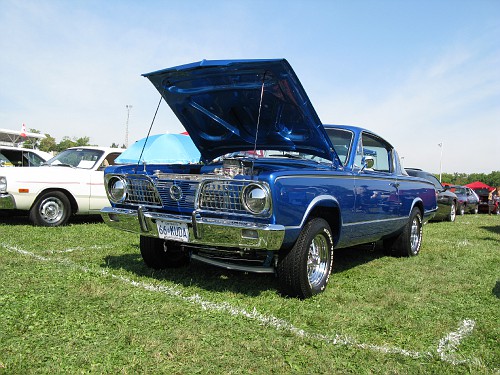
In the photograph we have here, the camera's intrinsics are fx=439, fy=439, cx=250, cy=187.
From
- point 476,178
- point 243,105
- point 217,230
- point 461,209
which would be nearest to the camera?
point 217,230

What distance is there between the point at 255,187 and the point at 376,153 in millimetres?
2716

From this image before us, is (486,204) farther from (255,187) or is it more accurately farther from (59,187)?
(255,187)

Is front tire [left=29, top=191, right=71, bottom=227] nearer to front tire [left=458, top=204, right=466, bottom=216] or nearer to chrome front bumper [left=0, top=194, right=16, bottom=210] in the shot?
chrome front bumper [left=0, top=194, right=16, bottom=210]

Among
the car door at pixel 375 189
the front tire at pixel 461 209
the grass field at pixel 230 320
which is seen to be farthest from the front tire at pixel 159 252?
A: the front tire at pixel 461 209

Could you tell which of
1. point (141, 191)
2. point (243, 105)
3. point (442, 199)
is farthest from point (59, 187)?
point (442, 199)

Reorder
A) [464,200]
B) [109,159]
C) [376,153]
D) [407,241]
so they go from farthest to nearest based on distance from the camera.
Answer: [464,200], [109,159], [407,241], [376,153]

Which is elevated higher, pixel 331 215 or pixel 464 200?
pixel 331 215

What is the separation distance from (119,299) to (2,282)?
1.16 meters

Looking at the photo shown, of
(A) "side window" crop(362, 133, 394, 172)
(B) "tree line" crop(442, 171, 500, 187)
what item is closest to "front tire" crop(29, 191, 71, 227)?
(A) "side window" crop(362, 133, 394, 172)

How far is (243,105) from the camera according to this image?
442cm

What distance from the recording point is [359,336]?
3014mm

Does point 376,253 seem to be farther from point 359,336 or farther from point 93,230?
point 93,230

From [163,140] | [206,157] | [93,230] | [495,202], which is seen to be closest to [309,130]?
[206,157]

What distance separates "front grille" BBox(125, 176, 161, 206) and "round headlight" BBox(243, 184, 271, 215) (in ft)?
3.33
